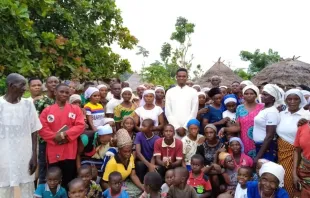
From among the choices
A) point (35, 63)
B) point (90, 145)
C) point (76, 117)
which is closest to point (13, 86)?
point (76, 117)

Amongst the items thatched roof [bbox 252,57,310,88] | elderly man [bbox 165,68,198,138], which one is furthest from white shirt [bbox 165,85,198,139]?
thatched roof [bbox 252,57,310,88]

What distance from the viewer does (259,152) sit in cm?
487

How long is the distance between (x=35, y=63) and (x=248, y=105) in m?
4.00

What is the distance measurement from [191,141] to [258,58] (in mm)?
21548

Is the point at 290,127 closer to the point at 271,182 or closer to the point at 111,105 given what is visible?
the point at 271,182

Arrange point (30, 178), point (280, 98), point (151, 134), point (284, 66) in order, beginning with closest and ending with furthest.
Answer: point (30, 178), point (280, 98), point (151, 134), point (284, 66)

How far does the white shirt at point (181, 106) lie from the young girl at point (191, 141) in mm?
256

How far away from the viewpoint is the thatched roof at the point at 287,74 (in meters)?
14.4

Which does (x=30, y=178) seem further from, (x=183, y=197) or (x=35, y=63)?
(x=35, y=63)

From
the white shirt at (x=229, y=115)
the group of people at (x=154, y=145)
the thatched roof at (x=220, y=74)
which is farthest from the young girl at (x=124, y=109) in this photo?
the thatched roof at (x=220, y=74)

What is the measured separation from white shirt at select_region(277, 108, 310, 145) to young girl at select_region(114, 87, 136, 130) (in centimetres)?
254

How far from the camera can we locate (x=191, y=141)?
5.73 metres

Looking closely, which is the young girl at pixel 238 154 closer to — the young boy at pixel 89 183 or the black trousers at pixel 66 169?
the young boy at pixel 89 183

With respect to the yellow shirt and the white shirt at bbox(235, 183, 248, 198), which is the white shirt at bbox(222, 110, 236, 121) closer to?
the white shirt at bbox(235, 183, 248, 198)
